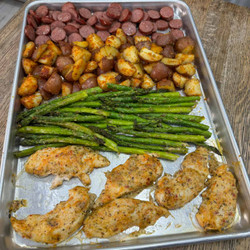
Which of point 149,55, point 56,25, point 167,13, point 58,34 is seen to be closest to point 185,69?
point 149,55

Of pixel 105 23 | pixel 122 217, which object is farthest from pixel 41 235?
pixel 105 23

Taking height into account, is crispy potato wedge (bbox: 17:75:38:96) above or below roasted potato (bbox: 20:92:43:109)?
above

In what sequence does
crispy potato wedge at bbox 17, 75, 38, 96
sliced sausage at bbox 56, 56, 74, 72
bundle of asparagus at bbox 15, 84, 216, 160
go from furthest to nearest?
sliced sausage at bbox 56, 56, 74, 72 < crispy potato wedge at bbox 17, 75, 38, 96 < bundle of asparagus at bbox 15, 84, 216, 160

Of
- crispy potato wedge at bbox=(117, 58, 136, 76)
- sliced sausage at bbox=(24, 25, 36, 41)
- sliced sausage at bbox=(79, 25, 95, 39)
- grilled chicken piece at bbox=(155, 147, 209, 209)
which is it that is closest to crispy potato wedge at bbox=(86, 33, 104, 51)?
sliced sausage at bbox=(79, 25, 95, 39)

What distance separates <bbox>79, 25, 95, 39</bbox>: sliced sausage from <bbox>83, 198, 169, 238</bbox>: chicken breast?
286cm

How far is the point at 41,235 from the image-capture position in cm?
264

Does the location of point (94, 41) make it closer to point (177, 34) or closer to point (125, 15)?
point (125, 15)

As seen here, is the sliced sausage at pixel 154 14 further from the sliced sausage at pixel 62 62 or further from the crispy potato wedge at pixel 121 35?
the sliced sausage at pixel 62 62

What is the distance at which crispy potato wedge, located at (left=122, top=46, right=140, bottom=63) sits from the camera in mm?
3742

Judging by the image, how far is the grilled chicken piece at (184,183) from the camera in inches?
116

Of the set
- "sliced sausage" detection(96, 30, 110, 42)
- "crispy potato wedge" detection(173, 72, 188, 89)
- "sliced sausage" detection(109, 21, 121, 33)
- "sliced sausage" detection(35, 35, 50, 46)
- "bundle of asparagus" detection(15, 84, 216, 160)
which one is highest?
"sliced sausage" detection(109, 21, 121, 33)

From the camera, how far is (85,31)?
4.12 metres

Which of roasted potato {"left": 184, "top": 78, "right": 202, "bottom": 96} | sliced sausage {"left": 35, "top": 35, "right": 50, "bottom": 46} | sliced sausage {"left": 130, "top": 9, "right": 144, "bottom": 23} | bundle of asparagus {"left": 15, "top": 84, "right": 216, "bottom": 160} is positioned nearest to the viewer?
bundle of asparagus {"left": 15, "top": 84, "right": 216, "bottom": 160}

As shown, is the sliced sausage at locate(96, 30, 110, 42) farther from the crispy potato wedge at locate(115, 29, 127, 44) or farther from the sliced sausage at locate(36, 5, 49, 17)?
the sliced sausage at locate(36, 5, 49, 17)
